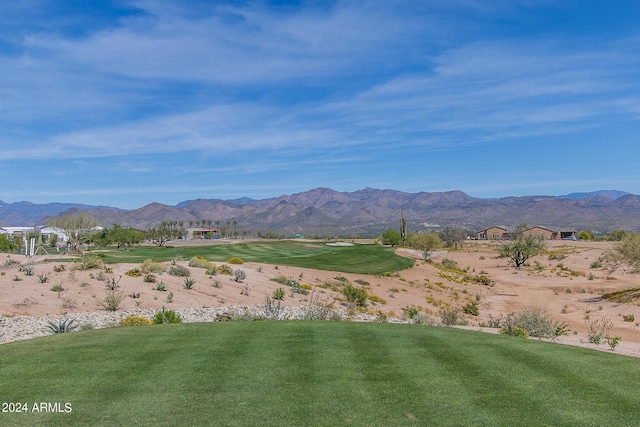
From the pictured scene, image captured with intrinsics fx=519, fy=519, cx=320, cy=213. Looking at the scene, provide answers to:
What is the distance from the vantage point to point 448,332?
15172 millimetres

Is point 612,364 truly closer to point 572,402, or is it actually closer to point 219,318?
point 572,402

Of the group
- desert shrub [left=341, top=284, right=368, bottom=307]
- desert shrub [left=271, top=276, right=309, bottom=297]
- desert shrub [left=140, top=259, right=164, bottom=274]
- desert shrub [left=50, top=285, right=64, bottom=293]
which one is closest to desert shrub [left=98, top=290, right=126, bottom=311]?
desert shrub [left=50, top=285, right=64, bottom=293]

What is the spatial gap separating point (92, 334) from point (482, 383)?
393 inches

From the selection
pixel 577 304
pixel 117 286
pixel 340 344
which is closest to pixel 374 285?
pixel 577 304

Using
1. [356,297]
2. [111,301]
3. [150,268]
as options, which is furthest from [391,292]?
[111,301]

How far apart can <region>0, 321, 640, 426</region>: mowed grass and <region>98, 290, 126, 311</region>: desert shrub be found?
795 centimetres

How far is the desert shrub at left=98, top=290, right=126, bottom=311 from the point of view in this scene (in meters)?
21.3

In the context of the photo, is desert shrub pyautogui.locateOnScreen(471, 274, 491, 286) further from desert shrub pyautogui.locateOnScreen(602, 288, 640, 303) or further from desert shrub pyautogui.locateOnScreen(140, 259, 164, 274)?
desert shrub pyautogui.locateOnScreen(140, 259, 164, 274)

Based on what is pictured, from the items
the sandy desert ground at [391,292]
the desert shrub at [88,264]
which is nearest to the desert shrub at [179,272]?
the sandy desert ground at [391,292]

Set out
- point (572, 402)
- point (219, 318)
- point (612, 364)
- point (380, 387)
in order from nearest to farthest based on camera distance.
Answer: point (572, 402), point (380, 387), point (612, 364), point (219, 318)

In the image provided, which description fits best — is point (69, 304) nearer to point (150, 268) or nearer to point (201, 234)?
point (150, 268)

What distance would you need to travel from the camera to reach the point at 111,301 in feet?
70.1

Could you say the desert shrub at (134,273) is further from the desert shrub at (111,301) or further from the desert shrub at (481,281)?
the desert shrub at (481,281)

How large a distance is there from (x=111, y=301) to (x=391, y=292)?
904 inches
